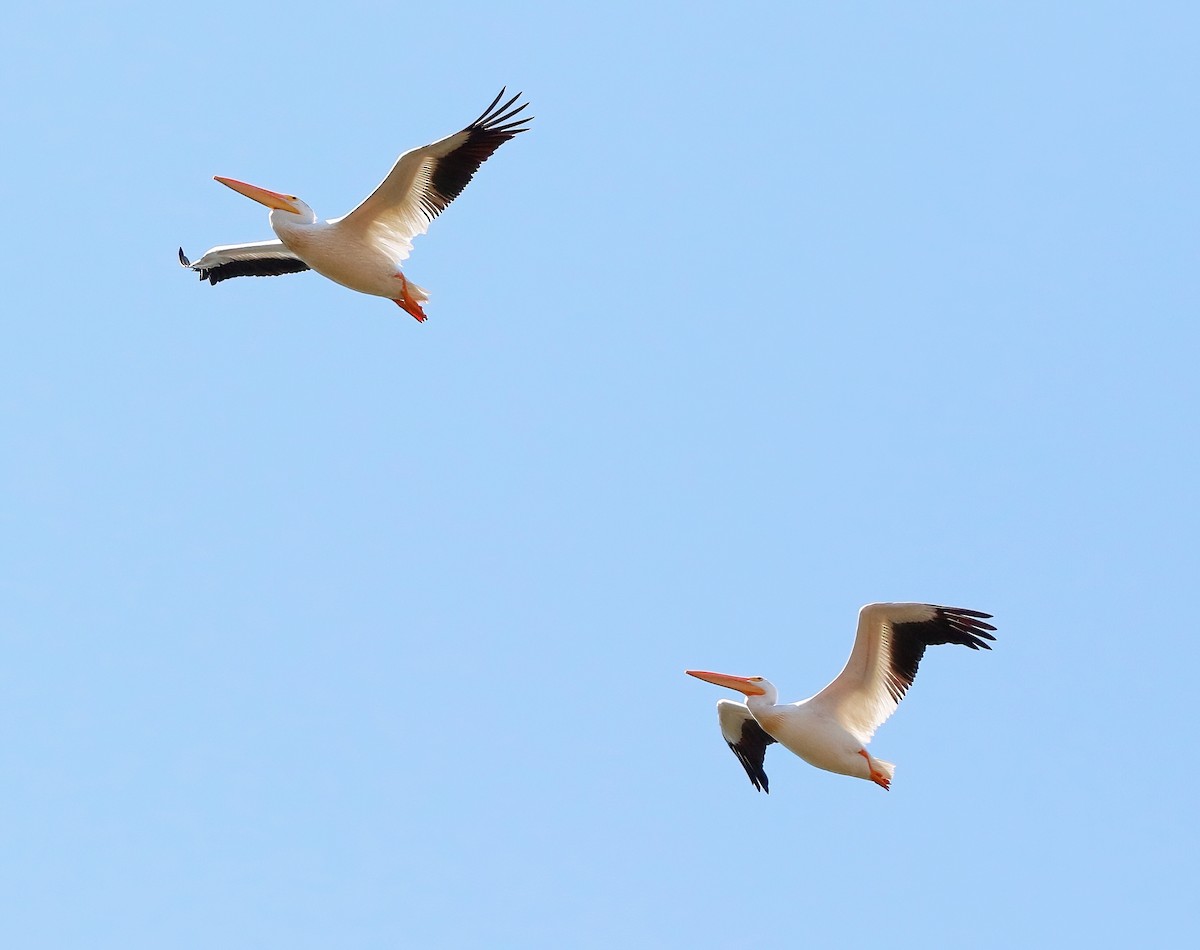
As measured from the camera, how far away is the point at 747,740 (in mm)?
12000

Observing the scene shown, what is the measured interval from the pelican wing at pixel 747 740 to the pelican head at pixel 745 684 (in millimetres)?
311

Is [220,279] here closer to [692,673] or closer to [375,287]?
[375,287]

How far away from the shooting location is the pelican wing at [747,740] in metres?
11.9

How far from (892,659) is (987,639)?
25.4 inches

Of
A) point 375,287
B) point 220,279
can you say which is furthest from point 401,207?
point 220,279

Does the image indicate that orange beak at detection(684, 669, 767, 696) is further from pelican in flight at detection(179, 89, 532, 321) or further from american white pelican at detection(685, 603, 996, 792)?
pelican in flight at detection(179, 89, 532, 321)

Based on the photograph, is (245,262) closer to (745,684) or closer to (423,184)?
(423,184)

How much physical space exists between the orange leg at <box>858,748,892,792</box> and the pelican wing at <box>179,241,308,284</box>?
570 centimetres

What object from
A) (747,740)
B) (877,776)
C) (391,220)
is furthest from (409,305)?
(877,776)

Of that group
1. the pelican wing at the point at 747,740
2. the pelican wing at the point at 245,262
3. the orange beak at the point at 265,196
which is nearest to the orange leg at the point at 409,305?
the orange beak at the point at 265,196

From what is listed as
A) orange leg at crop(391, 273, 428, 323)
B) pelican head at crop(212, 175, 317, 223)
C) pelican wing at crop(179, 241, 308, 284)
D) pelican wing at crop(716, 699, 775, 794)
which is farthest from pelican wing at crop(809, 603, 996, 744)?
pelican wing at crop(179, 241, 308, 284)

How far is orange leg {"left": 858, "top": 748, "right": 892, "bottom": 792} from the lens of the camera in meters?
Answer: 10.7

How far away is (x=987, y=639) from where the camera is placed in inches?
412

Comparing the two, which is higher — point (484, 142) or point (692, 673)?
point (484, 142)
